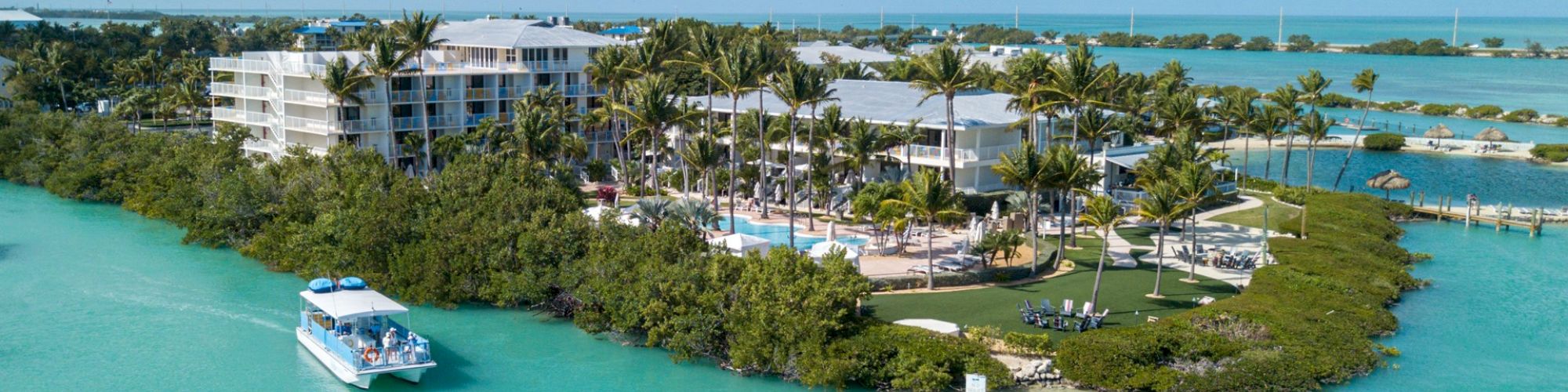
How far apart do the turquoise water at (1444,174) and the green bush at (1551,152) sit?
1615mm

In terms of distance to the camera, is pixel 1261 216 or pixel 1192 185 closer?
pixel 1192 185

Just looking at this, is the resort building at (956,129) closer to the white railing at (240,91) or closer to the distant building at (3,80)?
the white railing at (240,91)

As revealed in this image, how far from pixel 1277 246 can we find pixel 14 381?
1520 inches

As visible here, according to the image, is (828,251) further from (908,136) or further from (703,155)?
(908,136)

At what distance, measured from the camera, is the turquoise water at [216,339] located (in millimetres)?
33094

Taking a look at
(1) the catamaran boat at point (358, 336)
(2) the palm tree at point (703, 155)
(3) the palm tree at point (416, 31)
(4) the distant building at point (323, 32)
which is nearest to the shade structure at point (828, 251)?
(2) the palm tree at point (703, 155)

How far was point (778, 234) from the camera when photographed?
1944 inches

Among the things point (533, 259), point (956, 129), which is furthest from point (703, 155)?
point (533, 259)

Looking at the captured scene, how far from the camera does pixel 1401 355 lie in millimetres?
34781

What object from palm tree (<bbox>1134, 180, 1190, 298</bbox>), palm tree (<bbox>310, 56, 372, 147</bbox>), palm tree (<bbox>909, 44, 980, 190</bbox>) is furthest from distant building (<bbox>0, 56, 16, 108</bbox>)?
palm tree (<bbox>1134, 180, 1190, 298</bbox>)

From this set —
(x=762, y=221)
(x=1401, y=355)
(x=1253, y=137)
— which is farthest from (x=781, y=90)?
(x=1253, y=137)

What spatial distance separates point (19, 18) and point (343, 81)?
393ft

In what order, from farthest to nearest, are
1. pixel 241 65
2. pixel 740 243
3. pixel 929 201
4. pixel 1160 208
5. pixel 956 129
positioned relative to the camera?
pixel 241 65 → pixel 956 129 → pixel 740 243 → pixel 929 201 → pixel 1160 208

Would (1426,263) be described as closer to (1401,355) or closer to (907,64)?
(1401,355)
